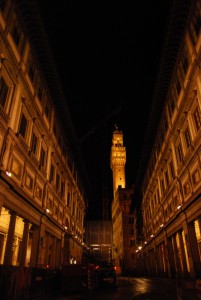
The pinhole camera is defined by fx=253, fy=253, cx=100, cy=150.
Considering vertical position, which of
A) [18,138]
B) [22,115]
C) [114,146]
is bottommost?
[18,138]

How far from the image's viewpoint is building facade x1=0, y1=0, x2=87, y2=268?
17688 mm

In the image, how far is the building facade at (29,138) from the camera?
696 inches

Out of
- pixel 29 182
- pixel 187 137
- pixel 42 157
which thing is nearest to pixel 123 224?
pixel 42 157

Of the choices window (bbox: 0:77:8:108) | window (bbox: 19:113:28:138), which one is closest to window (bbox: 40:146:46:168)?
window (bbox: 19:113:28:138)

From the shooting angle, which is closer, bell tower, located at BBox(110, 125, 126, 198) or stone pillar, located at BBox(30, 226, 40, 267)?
stone pillar, located at BBox(30, 226, 40, 267)

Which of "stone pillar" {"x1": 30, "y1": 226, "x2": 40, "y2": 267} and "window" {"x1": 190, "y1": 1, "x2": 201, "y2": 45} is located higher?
"window" {"x1": 190, "y1": 1, "x2": 201, "y2": 45}

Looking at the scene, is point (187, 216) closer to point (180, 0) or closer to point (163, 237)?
point (163, 237)

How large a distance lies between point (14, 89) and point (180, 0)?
1493 centimetres

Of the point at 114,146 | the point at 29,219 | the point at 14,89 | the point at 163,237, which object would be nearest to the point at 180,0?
the point at 14,89

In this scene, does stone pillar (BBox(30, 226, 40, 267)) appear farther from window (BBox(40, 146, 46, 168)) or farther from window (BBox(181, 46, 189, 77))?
window (BBox(181, 46, 189, 77))

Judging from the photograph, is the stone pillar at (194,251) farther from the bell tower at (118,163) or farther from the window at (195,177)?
the bell tower at (118,163)

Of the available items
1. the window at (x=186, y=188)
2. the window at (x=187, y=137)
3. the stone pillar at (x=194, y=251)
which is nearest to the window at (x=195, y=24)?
the window at (x=187, y=137)

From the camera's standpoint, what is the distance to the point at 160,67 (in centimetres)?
2642

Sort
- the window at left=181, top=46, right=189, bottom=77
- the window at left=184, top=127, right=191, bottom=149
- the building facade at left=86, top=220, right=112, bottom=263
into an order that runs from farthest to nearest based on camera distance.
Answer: the building facade at left=86, top=220, right=112, bottom=263 < the window at left=184, top=127, right=191, bottom=149 < the window at left=181, top=46, right=189, bottom=77
